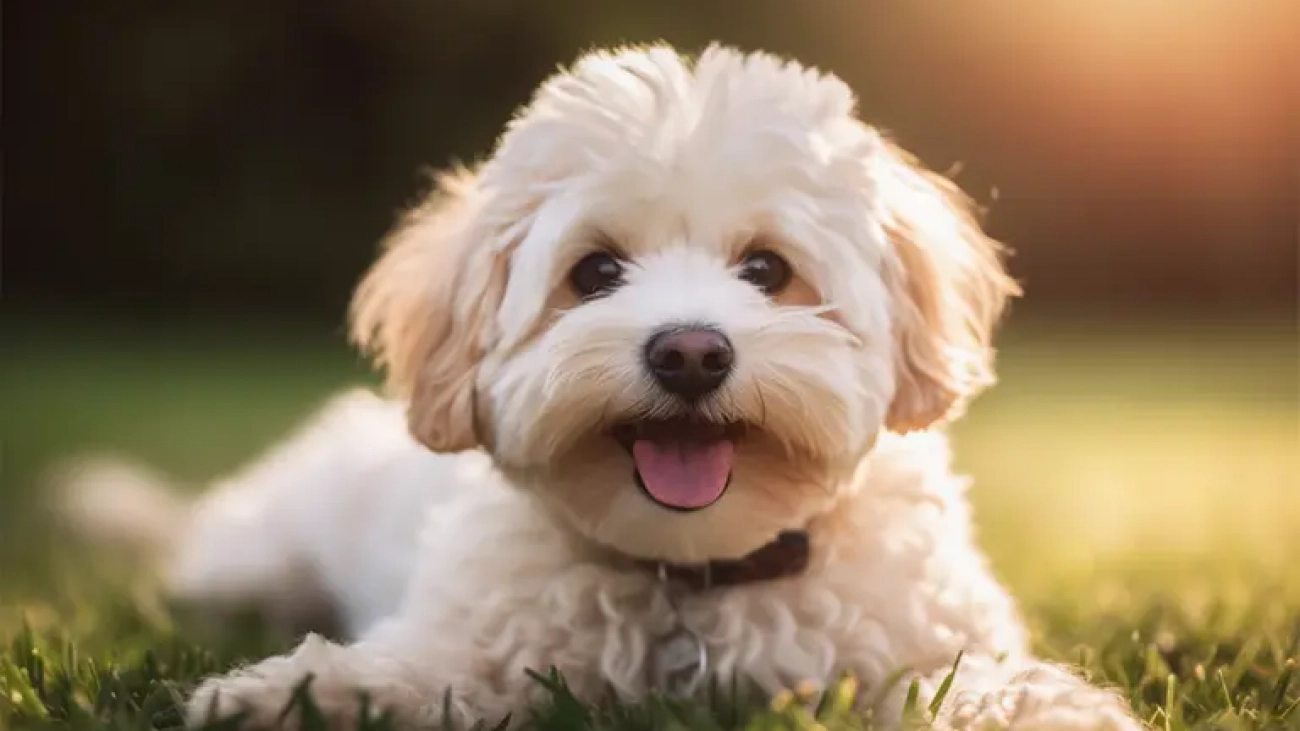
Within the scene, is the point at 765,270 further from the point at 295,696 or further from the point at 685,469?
the point at 295,696

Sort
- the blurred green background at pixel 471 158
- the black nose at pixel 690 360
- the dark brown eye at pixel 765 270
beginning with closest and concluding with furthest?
1. the black nose at pixel 690 360
2. the dark brown eye at pixel 765 270
3. the blurred green background at pixel 471 158

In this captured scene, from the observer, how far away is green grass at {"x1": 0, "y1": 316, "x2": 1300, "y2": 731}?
11.4ft

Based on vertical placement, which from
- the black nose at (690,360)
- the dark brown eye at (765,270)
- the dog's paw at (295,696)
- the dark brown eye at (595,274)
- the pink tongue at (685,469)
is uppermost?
the dark brown eye at (595,274)

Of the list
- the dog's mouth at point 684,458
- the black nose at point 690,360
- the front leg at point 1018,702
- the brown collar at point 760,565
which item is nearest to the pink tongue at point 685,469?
the dog's mouth at point 684,458

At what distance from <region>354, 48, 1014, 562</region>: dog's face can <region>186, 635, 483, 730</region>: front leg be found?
0.45 meters

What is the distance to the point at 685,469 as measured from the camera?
326 cm

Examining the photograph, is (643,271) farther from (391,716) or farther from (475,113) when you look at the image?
(475,113)

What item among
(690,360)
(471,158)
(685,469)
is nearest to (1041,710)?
(685,469)

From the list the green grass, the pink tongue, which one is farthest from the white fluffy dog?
the green grass

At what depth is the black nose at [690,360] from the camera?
3113mm

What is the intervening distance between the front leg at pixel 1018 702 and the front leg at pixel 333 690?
0.89m

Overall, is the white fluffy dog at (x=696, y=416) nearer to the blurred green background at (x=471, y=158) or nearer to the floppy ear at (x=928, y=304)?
the floppy ear at (x=928, y=304)

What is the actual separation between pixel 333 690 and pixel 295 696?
4.1 inches

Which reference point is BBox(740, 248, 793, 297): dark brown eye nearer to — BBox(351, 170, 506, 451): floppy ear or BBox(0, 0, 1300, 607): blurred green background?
BBox(351, 170, 506, 451): floppy ear
